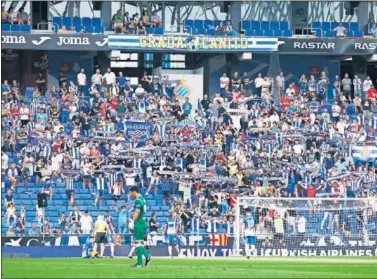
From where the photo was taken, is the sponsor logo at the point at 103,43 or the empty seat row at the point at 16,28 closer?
the empty seat row at the point at 16,28

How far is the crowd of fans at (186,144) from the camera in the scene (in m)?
48.3

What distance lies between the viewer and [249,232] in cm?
4434

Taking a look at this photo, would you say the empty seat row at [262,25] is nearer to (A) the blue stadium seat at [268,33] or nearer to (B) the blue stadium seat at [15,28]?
(A) the blue stadium seat at [268,33]

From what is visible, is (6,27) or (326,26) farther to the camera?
(326,26)

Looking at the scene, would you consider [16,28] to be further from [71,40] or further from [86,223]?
[86,223]

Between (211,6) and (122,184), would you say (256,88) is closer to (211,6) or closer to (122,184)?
(211,6)

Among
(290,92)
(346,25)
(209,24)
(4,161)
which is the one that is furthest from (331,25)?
(4,161)

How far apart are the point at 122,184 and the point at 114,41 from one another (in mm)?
8209

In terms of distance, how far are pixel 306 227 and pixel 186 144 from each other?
8.53 metres

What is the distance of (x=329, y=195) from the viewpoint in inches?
1969

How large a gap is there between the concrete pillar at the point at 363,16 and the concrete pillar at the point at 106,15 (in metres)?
10.9

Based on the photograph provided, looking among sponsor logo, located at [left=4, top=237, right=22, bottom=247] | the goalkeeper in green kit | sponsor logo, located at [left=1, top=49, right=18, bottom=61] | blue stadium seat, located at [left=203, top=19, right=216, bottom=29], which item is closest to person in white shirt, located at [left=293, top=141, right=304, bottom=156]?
blue stadium seat, located at [left=203, top=19, right=216, bottom=29]

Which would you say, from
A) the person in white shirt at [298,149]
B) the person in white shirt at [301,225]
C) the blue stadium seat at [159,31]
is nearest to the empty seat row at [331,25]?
the blue stadium seat at [159,31]

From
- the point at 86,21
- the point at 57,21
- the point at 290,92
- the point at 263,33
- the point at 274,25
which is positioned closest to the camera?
the point at 57,21
